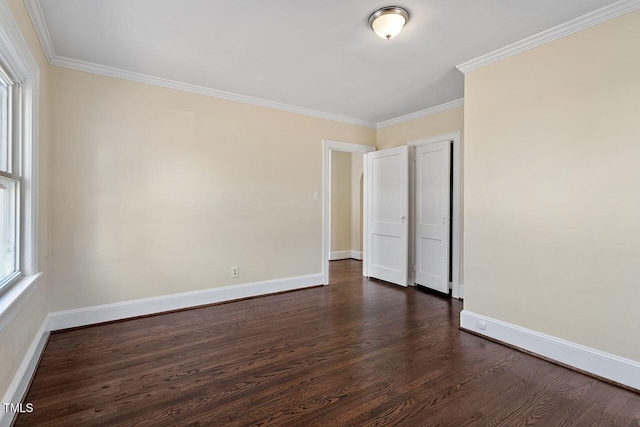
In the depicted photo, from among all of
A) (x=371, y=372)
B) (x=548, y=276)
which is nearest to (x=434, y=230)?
(x=548, y=276)

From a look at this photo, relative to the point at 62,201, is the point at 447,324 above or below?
below

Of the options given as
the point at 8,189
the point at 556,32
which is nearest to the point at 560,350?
the point at 556,32

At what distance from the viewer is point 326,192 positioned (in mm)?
4590

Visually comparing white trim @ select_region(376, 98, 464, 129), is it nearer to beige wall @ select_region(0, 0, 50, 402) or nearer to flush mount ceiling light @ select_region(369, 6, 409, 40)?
flush mount ceiling light @ select_region(369, 6, 409, 40)

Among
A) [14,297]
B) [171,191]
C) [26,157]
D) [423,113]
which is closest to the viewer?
[14,297]

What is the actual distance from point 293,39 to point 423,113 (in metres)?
2.52

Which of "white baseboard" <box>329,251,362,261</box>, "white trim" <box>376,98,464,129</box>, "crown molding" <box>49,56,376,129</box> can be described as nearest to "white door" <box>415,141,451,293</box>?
"white trim" <box>376,98,464,129</box>

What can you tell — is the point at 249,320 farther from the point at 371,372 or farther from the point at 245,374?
the point at 371,372

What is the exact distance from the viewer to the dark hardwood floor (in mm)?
1757

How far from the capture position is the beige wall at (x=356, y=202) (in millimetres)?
6953

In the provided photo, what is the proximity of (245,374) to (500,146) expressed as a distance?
9.27 feet

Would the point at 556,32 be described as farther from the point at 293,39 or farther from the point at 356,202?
the point at 356,202

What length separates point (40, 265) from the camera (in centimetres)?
254

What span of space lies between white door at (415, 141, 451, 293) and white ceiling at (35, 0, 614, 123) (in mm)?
961
